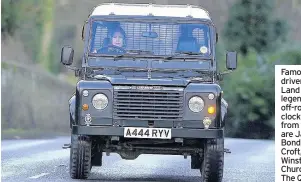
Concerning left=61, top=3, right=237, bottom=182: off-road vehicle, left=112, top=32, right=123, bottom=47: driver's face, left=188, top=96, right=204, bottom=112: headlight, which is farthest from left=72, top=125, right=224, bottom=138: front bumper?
left=112, top=32, right=123, bottom=47: driver's face

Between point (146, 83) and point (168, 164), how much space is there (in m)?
6.72

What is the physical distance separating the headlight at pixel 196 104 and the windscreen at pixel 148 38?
5.02ft

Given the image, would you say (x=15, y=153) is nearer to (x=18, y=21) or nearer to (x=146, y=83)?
(x=146, y=83)

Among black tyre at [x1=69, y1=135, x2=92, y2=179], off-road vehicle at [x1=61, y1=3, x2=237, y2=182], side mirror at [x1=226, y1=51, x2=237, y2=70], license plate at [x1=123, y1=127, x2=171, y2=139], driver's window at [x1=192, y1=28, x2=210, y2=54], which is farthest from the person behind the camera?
driver's window at [x1=192, y1=28, x2=210, y2=54]

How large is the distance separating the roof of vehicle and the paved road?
2425mm

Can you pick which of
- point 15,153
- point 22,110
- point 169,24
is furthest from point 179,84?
point 22,110

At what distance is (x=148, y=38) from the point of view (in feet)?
58.0

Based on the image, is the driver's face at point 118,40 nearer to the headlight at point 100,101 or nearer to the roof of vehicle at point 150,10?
the roof of vehicle at point 150,10

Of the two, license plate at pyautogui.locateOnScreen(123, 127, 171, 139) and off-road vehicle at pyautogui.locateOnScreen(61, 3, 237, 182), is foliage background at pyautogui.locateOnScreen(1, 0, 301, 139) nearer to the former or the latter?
off-road vehicle at pyautogui.locateOnScreen(61, 3, 237, 182)

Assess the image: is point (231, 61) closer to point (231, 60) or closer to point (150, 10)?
point (231, 60)

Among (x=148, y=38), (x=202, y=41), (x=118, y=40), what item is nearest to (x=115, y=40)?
(x=118, y=40)

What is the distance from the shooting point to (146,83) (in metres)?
16.2

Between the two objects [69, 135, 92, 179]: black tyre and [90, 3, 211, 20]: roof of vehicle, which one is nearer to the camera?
[69, 135, 92, 179]: black tyre

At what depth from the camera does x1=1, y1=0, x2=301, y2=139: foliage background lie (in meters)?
49.2
